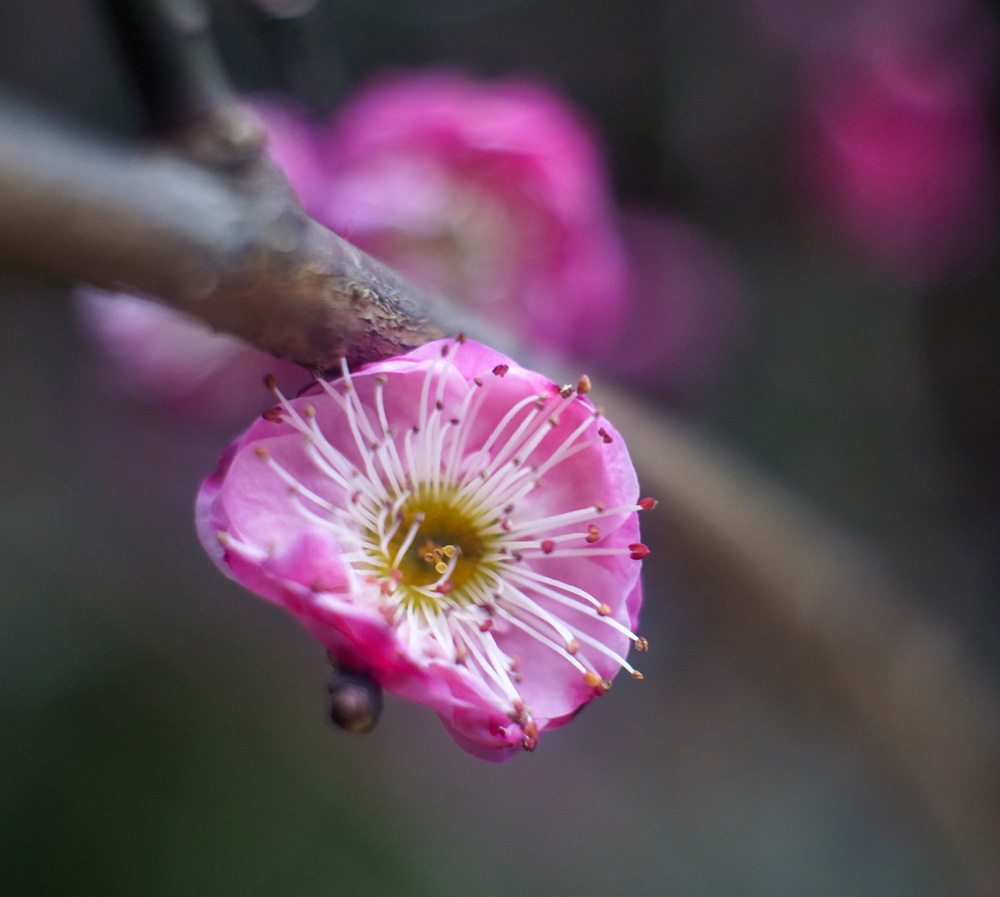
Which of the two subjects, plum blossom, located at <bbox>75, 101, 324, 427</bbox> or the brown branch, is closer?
the brown branch

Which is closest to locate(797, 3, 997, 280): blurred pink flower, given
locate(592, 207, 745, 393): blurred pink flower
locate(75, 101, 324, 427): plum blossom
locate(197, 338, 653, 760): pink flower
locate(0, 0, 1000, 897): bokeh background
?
locate(0, 0, 1000, 897): bokeh background

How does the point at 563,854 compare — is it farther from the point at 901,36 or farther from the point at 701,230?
the point at 901,36

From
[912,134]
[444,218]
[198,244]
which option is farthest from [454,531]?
[912,134]

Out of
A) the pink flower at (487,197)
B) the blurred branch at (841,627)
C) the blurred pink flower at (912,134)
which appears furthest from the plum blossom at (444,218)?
the blurred pink flower at (912,134)

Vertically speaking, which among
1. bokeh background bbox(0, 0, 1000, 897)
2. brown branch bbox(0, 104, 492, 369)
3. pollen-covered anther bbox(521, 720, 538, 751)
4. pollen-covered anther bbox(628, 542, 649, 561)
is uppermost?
brown branch bbox(0, 104, 492, 369)

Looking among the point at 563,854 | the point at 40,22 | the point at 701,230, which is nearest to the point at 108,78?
the point at 40,22

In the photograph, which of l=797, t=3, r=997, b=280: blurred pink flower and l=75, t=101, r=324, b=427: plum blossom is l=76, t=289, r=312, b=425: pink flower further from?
l=797, t=3, r=997, b=280: blurred pink flower

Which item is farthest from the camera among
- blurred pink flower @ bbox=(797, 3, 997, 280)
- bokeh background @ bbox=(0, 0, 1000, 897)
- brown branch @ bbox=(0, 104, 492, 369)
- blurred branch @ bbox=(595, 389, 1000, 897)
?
blurred pink flower @ bbox=(797, 3, 997, 280)

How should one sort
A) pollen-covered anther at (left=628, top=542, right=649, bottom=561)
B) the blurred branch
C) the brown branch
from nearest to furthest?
1. the brown branch
2. pollen-covered anther at (left=628, top=542, right=649, bottom=561)
3. the blurred branch

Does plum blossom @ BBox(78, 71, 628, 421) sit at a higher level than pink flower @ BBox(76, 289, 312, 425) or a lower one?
higher
